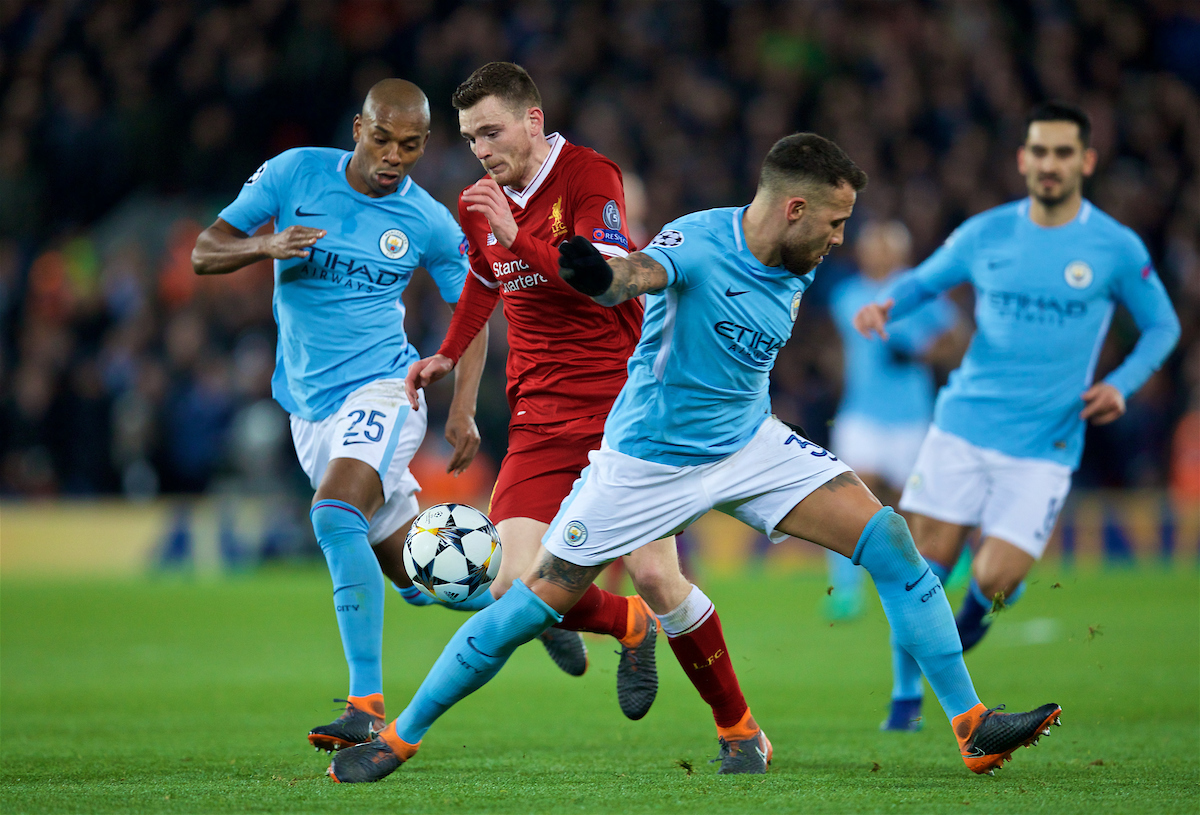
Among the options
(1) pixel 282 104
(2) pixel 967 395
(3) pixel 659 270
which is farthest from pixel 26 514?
(3) pixel 659 270

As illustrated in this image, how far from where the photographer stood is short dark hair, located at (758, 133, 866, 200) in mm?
4430

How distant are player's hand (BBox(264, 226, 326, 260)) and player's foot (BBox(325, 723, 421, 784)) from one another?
193 centimetres

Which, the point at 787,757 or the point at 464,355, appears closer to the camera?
the point at 787,757

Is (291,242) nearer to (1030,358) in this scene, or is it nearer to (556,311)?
(556,311)

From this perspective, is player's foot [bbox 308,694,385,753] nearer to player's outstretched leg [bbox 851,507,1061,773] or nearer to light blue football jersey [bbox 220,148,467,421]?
light blue football jersey [bbox 220,148,467,421]

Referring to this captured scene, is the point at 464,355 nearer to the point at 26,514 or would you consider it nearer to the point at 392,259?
the point at 392,259

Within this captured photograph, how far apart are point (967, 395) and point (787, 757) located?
212cm

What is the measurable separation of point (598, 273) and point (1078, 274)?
3.27 meters

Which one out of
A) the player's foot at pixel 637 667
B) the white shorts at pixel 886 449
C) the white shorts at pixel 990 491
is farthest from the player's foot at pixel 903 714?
the white shorts at pixel 886 449

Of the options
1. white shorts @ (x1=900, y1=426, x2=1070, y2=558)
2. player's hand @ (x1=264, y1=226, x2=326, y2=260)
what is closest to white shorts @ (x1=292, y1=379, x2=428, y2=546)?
player's hand @ (x1=264, y1=226, x2=326, y2=260)

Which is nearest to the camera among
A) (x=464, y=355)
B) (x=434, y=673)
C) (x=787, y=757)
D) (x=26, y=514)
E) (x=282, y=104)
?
(x=434, y=673)

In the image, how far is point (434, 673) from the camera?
4652mm

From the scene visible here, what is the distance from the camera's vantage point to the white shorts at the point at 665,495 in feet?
15.0

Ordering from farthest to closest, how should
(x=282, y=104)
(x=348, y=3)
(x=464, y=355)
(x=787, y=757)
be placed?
(x=348, y=3) → (x=282, y=104) → (x=464, y=355) → (x=787, y=757)
